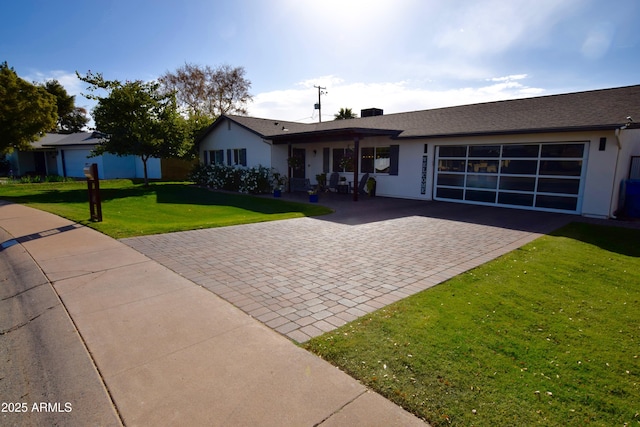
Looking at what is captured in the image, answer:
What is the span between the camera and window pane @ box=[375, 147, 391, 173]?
50.8 ft

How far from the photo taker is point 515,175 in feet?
39.6

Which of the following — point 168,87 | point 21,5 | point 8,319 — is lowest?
point 8,319

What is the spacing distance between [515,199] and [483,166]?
1.65m

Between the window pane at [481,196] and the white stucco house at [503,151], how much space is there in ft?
0.13

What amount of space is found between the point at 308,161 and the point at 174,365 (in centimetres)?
1655

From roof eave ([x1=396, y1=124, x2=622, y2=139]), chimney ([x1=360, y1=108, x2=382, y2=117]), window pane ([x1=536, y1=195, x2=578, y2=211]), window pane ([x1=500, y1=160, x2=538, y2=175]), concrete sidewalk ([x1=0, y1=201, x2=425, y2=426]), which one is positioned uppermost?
chimney ([x1=360, y1=108, x2=382, y2=117])

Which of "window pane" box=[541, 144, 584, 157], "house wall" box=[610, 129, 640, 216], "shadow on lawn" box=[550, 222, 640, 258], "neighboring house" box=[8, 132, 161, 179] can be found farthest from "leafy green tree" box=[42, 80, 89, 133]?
"house wall" box=[610, 129, 640, 216]

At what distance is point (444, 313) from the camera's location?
388cm

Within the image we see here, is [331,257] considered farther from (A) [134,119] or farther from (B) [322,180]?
(A) [134,119]

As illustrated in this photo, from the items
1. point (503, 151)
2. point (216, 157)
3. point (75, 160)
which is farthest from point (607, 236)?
point (75, 160)

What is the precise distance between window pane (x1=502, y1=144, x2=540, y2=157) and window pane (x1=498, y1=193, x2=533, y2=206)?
1.40 m

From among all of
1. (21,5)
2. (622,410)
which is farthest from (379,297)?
(21,5)

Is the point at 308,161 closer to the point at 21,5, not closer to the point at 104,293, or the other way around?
the point at 21,5

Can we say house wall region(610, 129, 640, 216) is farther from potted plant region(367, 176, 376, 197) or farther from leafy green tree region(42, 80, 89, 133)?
leafy green tree region(42, 80, 89, 133)
